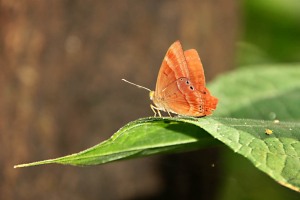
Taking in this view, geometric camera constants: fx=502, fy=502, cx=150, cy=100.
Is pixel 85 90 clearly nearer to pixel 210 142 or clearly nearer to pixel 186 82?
pixel 186 82

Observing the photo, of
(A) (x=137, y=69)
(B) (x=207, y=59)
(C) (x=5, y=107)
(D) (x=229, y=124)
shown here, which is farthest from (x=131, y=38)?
(D) (x=229, y=124)

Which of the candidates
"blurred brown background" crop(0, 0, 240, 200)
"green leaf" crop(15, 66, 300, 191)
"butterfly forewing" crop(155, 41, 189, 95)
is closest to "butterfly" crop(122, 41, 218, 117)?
"butterfly forewing" crop(155, 41, 189, 95)

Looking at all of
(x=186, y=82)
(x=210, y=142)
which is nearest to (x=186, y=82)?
(x=186, y=82)

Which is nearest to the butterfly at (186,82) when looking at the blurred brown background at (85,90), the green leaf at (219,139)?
the green leaf at (219,139)

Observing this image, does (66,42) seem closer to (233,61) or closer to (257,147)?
(233,61)

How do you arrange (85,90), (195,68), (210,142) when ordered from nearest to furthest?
(210,142), (195,68), (85,90)

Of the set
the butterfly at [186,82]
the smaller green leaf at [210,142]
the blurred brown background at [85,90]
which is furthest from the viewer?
the blurred brown background at [85,90]

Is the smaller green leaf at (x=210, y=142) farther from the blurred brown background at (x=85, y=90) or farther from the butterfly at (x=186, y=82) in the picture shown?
the blurred brown background at (x=85, y=90)
